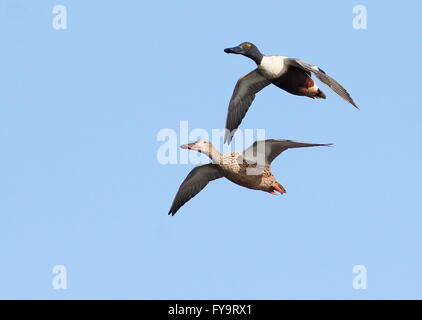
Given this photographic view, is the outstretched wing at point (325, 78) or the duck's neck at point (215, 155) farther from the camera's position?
the outstretched wing at point (325, 78)

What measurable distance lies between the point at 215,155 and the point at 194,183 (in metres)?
0.86

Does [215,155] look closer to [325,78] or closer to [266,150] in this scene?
[266,150]

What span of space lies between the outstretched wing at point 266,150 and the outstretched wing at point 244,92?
2.60m

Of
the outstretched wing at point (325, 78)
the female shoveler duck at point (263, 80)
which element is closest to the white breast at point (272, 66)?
the female shoveler duck at point (263, 80)

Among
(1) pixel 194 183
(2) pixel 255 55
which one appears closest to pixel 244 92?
(2) pixel 255 55

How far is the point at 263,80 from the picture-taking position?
24922 millimetres

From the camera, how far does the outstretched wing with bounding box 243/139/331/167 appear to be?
2192 centimetres

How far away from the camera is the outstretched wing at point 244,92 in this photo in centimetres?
2484

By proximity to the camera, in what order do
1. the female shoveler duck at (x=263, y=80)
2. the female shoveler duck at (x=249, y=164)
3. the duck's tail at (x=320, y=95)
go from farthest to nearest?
1. the duck's tail at (x=320, y=95)
2. the female shoveler duck at (x=263, y=80)
3. the female shoveler duck at (x=249, y=164)

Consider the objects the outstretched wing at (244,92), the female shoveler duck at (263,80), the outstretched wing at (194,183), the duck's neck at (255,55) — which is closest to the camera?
the outstretched wing at (194,183)

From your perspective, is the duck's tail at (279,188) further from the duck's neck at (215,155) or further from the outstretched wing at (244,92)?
the outstretched wing at (244,92)

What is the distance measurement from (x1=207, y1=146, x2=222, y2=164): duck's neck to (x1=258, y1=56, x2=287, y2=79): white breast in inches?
102

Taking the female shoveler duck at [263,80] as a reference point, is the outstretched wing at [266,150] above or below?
below
